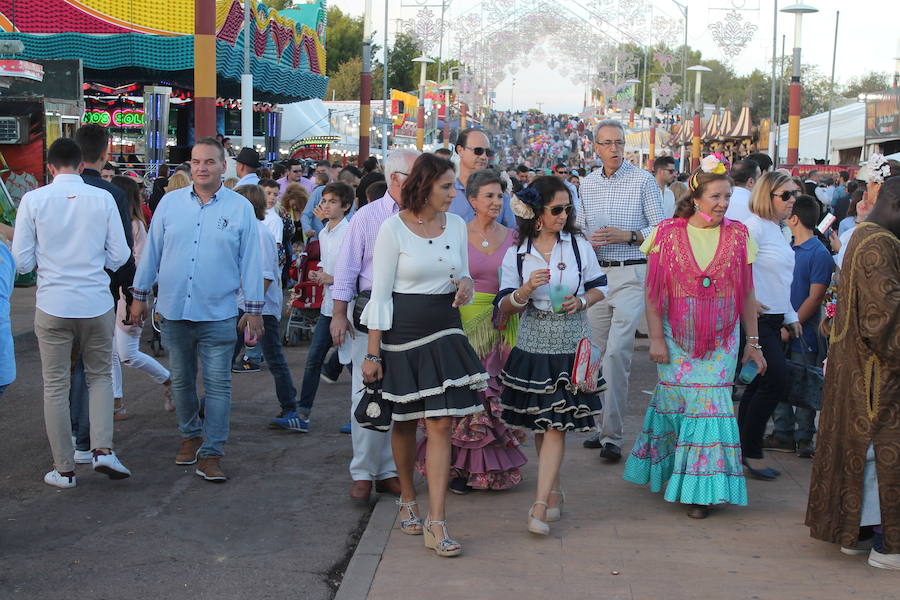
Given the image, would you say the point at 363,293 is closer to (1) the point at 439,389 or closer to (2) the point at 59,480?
(1) the point at 439,389

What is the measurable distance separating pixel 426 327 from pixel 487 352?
43.9 inches

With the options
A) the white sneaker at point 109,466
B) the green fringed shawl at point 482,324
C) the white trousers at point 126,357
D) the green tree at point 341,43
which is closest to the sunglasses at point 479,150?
the green fringed shawl at point 482,324

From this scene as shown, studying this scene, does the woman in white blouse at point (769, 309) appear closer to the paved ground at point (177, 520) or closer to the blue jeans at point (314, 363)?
the paved ground at point (177, 520)

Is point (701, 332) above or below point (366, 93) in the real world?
below

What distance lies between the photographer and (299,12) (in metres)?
36.0

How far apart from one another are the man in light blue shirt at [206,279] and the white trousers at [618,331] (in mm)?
2307

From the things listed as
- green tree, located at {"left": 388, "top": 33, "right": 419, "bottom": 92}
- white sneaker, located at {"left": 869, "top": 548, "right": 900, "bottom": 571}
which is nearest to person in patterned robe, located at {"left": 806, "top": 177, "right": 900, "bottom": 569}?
white sneaker, located at {"left": 869, "top": 548, "right": 900, "bottom": 571}

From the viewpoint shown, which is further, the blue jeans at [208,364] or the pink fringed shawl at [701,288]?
the blue jeans at [208,364]

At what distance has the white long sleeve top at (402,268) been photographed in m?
5.25

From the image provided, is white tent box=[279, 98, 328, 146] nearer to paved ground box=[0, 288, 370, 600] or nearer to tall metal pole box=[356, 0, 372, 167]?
tall metal pole box=[356, 0, 372, 167]

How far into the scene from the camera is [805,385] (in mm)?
6852

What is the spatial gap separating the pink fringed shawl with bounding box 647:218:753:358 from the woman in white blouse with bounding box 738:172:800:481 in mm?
969

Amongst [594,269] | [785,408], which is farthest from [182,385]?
[785,408]

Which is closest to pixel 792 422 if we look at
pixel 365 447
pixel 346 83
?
pixel 365 447
